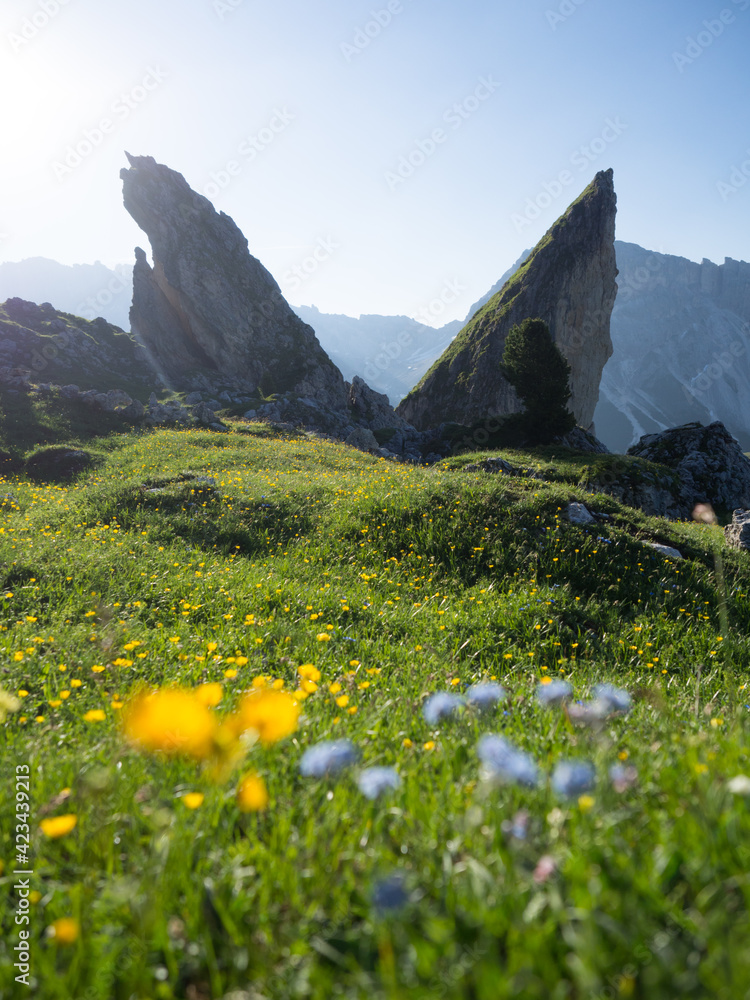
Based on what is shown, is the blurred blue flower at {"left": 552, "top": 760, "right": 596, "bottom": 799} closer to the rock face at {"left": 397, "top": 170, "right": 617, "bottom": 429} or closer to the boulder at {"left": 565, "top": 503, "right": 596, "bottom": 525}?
the boulder at {"left": 565, "top": 503, "right": 596, "bottom": 525}

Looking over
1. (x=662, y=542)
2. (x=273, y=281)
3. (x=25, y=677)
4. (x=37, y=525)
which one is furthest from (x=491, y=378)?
(x=25, y=677)

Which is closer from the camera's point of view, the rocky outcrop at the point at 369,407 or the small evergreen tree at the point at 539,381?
the small evergreen tree at the point at 539,381

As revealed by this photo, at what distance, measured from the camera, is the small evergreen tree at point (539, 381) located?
109ft

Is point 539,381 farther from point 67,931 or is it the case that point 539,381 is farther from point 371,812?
point 67,931

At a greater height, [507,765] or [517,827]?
[507,765]

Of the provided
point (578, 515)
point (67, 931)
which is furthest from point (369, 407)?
point (67, 931)

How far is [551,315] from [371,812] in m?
70.2

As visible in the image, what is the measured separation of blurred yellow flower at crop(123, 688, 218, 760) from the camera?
176 cm

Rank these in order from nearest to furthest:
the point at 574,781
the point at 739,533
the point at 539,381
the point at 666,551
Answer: the point at 574,781 < the point at 666,551 < the point at 739,533 < the point at 539,381

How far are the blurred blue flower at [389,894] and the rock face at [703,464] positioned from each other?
2561 cm

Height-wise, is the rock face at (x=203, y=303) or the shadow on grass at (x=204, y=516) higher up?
the rock face at (x=203, y=303)

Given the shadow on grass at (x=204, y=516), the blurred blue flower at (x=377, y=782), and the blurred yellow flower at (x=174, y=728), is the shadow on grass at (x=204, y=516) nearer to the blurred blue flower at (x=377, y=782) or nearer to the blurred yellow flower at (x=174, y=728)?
the blurred yellow flower at (x=174, y=728)

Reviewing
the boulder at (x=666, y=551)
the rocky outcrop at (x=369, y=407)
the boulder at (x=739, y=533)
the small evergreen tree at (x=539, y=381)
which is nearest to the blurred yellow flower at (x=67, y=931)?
the boulder at (x=666, y=551)

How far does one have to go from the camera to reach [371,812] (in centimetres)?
181
